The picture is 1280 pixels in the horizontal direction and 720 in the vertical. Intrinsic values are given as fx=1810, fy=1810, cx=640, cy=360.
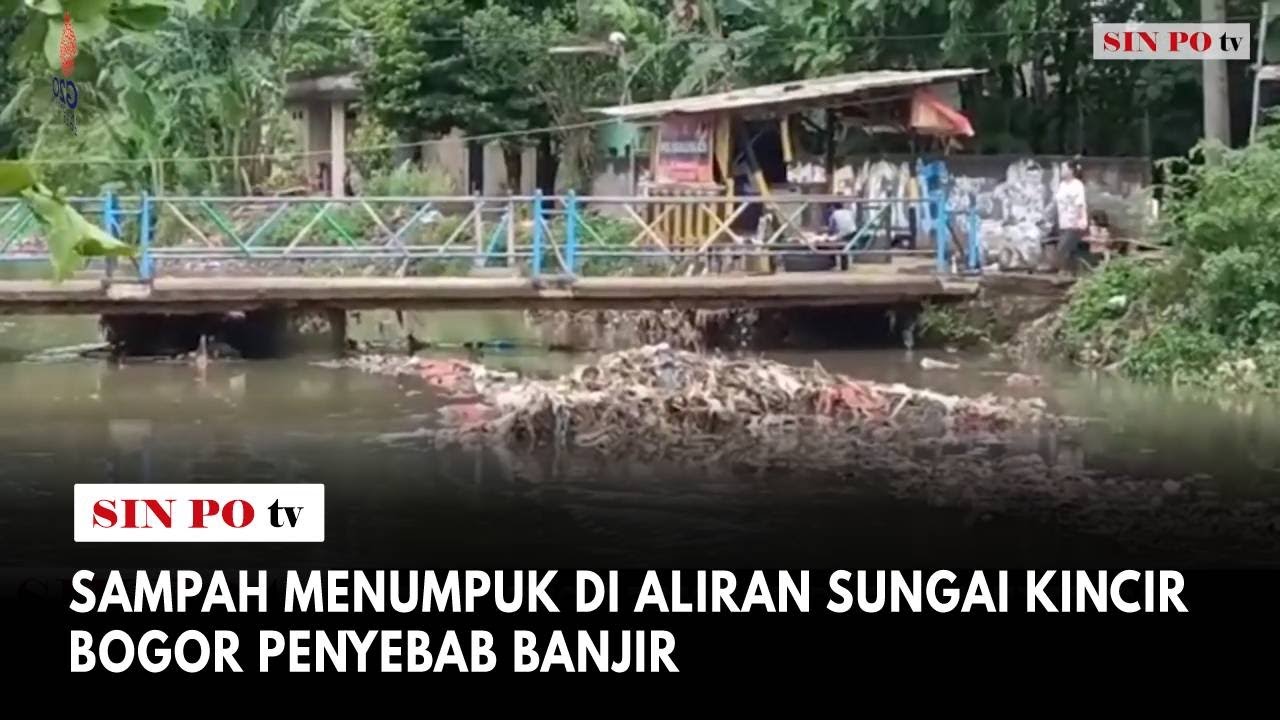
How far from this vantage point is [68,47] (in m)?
2.34

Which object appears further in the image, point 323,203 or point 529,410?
point 323,203

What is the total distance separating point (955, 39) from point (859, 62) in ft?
5.57

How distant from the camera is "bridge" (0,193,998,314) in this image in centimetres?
1589

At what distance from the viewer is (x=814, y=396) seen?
12188 millimetres

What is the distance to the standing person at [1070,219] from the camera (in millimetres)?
18109

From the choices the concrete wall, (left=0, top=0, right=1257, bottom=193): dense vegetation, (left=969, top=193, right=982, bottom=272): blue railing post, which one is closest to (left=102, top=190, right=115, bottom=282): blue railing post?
(left=0, top=0, right=1257, bottom=193): dense vegetation

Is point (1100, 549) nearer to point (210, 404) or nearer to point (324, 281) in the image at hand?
point (210, 404)

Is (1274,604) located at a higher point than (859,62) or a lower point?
lower

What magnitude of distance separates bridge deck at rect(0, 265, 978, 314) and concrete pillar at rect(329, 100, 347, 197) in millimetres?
13181

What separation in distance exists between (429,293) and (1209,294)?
21.7 ft

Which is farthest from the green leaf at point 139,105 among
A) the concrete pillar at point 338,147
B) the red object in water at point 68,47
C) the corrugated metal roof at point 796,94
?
the red object in water at point 68,47

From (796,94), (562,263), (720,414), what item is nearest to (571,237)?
(562,263)

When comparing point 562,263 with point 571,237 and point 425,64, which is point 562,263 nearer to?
point 571,237

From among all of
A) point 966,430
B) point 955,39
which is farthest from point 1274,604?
point 955,39
